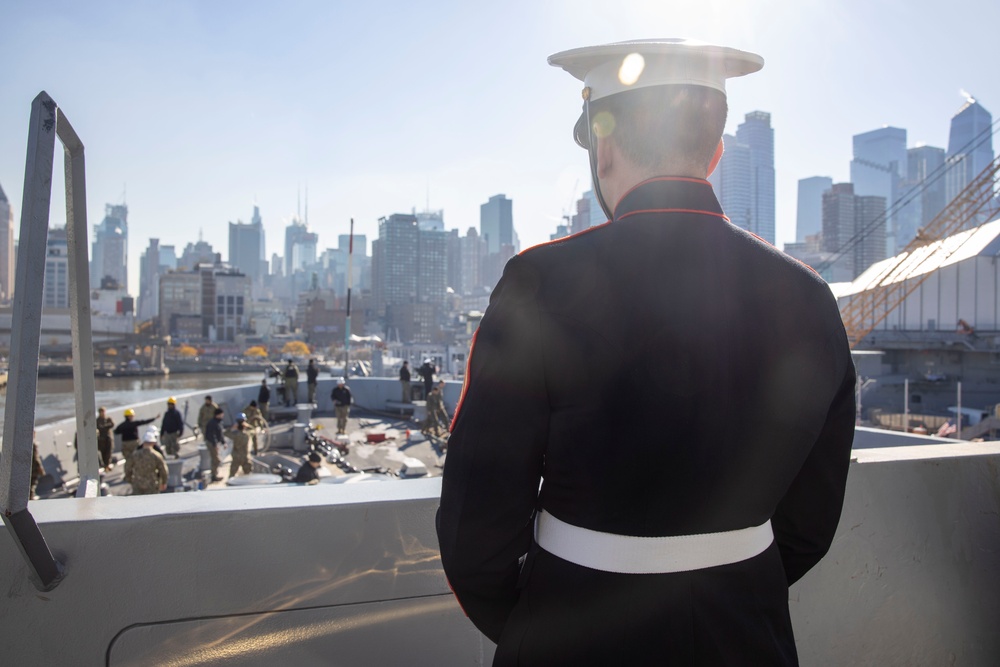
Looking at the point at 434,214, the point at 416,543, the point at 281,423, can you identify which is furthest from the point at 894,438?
the point at 434,214

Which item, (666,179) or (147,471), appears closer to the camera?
(666,179)

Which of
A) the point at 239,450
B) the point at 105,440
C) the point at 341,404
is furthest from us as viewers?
the point at 341,404

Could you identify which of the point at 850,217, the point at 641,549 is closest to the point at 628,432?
the point at 641,549

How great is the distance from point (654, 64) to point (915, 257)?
149 feet

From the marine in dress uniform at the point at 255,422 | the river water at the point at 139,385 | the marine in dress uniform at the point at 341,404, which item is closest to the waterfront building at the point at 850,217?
the river water at the point at 139,385

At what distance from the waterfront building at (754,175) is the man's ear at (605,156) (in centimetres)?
13258

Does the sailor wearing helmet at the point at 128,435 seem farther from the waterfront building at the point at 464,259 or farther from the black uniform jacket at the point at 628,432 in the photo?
the waterfront building at the point at 464,259

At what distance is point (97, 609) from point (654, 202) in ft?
4.94

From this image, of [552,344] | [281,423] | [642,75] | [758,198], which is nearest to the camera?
[552,344]

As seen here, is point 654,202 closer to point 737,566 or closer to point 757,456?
point 757,456

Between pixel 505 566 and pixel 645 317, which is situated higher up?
pixel 645 317

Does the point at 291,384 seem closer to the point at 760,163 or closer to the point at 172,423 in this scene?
the point at 172,423

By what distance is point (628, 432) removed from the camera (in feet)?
3.50

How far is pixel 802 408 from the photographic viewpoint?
3.87ft
